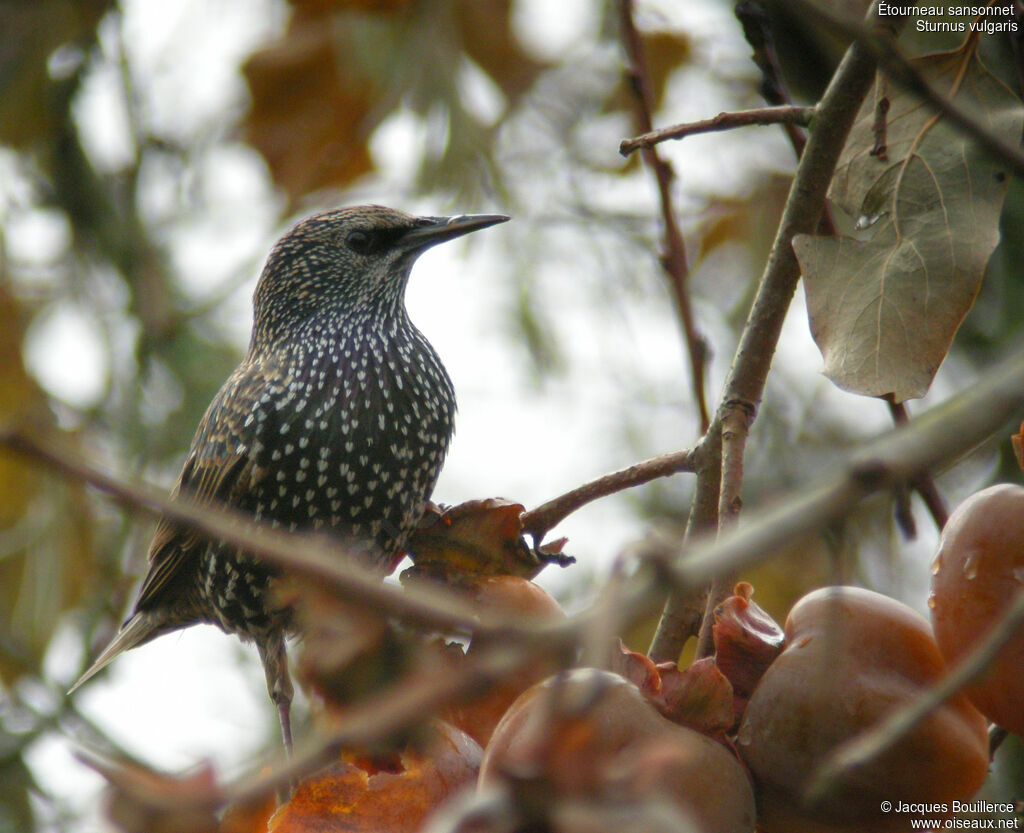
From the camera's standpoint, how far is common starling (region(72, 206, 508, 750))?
3.10m

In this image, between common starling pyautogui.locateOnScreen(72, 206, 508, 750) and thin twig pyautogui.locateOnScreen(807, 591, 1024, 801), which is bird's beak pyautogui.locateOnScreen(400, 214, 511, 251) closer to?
common starling pyautogui.locateOnScreen(72, 206, 508, 750)

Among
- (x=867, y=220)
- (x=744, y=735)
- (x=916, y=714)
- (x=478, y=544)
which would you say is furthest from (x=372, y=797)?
(x=867, y=220)

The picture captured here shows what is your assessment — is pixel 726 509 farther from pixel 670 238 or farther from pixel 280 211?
pixel 280 211

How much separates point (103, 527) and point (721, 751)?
3709 mm

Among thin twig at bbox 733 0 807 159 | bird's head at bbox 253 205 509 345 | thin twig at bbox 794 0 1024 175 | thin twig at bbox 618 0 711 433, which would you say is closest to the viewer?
thin twig at bbox 794 0 1024 175

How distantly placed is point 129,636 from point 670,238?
245 centimetres

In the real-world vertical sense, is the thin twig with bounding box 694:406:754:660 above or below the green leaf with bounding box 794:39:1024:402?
below

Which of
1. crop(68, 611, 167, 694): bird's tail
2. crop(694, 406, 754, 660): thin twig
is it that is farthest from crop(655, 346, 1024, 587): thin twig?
crop(68, 611, 167, 694): bird's tail

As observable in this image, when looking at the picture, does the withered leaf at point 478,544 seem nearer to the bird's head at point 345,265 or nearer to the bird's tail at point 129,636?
the bird's head at point 345,265

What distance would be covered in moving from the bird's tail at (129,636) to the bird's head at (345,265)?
38.7 inches

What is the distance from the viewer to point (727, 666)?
1.32 metres

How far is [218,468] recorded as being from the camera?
325 cm

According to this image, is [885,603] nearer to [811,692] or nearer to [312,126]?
[811,692]

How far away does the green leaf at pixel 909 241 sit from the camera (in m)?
1.54
